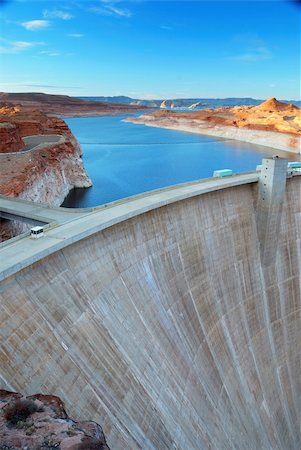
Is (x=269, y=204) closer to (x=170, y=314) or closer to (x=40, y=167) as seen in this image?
(x=170, y=314)

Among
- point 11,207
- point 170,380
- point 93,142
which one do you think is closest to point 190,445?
point 170,380

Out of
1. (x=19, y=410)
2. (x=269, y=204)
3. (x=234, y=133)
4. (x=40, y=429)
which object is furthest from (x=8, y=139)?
(x=234, y=133)

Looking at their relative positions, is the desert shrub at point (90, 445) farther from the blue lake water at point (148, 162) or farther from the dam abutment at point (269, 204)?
the blue lake water at point (148, 162)

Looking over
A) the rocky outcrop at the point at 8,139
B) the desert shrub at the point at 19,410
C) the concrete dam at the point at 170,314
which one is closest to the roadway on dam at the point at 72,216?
the concrete dam at the point at 170,314

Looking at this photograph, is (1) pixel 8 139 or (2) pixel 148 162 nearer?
(1) pixel 8 139

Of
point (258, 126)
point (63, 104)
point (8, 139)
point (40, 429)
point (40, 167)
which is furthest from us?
point (63, 104)

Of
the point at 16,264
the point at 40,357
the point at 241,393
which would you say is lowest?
the point at 241,393

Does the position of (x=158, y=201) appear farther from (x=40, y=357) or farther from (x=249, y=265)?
(x=40, y=357)

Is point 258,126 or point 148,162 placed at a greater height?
point 258,126
